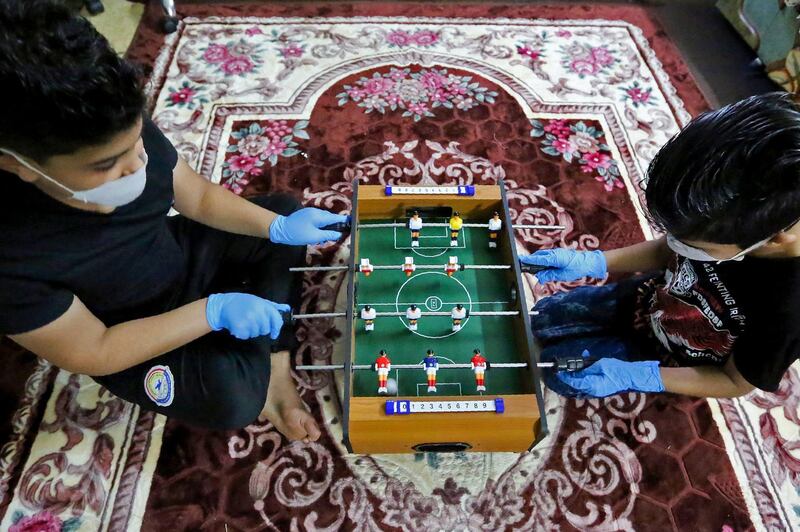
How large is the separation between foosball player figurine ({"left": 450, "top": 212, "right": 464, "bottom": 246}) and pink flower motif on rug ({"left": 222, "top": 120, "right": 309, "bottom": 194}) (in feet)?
2.17

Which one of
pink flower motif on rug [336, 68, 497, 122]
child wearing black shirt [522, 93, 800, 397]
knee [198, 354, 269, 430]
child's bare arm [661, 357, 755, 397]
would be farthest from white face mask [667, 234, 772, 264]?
pink flower motif on rug [336, 68, 497, 122]

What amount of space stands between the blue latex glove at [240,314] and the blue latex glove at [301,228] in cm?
20

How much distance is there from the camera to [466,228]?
119cm

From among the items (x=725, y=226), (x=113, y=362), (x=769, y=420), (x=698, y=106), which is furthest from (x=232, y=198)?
(x=698, y=106)

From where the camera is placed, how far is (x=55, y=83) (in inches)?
22.8

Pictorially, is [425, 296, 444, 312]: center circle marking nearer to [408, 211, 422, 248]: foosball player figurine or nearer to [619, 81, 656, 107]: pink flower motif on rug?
[408, 211, 422, 248]: foosball player figurine

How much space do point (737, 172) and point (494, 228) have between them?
49 centimetres

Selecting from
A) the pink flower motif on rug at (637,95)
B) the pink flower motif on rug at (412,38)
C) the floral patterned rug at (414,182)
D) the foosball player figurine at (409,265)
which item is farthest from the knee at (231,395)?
the pink flower motif on rug at (637,95)

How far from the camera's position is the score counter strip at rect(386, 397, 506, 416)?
86 centimetres

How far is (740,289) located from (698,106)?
1193 mm

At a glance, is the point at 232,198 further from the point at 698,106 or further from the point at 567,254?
the point at 698,106

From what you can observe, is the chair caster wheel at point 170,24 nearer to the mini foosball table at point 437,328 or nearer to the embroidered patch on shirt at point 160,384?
the mini foosball table at point 437,328

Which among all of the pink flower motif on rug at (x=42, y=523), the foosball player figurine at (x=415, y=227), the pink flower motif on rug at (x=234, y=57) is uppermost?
the pink flower motif on rug at (x=234, y=57)

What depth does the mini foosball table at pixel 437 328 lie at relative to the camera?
2.89ft
